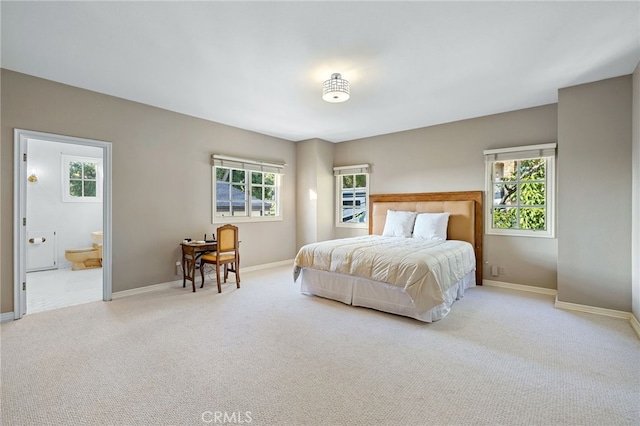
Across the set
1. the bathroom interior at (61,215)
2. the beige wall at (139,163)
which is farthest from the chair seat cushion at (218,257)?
the bathroom interior at (61,215)

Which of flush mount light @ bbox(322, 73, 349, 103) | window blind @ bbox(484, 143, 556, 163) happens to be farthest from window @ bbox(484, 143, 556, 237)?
flush mount light @ bbox(322, 73, 349, 103)

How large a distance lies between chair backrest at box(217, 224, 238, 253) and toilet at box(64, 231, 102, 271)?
11.3 ft

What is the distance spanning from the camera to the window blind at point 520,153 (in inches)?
161

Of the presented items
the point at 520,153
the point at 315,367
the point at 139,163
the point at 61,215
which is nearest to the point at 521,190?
the point at 520,153

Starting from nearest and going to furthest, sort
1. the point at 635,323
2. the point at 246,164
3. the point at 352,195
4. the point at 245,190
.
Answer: the point at 635,323 < the point at 246,164 < the point at 245,190 < the point at 352,195

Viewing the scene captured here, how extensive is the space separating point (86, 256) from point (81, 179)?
167 centimetres

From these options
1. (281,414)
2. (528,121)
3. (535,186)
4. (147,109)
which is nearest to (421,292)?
(281,414)

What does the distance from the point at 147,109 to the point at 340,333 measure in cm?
395

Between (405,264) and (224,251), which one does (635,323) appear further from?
(224,251)

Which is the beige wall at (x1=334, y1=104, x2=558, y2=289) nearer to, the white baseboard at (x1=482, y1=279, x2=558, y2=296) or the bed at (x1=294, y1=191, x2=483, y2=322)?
the white baseboard at (x1=482, y1=279, x2=558, y2=296)

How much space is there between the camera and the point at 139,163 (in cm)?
411

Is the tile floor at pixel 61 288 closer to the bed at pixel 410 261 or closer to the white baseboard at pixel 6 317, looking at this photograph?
the white baseboard at pixel 6 317

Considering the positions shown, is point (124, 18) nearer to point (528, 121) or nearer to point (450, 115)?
point (450, 115)

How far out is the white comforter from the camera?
2965mm
